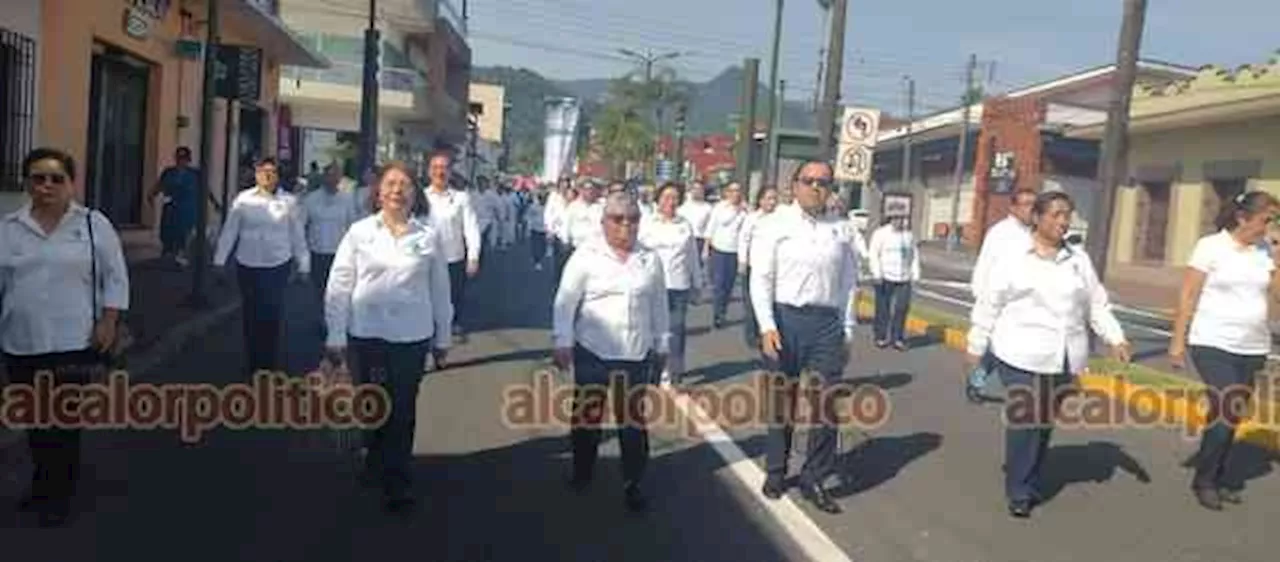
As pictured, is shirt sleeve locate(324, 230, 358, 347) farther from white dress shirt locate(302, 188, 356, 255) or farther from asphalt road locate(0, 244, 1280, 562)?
white dress shirt locate(302, 188, 356, 255)

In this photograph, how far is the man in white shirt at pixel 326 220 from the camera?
12.3 m

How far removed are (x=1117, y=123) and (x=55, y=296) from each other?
11995mm

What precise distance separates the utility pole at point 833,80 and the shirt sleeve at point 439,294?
17.2 metres

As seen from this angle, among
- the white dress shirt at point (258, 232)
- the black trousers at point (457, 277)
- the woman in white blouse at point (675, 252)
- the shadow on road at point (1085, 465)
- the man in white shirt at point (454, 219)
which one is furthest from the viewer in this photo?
the black trousers at point (457, 277)

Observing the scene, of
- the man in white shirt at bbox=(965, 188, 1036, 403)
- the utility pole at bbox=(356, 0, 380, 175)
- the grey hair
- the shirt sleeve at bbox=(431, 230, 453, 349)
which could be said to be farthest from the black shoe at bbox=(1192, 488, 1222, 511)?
the utility pole at bbox=(356, 0, 380, 175)

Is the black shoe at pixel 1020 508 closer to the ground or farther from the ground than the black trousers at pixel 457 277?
closer to the ground

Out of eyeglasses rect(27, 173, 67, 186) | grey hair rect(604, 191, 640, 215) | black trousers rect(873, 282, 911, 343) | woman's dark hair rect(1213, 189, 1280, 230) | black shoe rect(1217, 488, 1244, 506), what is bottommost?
black shoe rect(1217, 488, 1244, 506)

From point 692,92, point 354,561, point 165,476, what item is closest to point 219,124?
point 165,476

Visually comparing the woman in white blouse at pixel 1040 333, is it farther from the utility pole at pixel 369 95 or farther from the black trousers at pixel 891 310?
the utility pole at pixel 369 95

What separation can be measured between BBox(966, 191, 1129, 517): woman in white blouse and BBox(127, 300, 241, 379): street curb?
20.6ft

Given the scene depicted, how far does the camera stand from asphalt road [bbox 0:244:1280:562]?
632cm

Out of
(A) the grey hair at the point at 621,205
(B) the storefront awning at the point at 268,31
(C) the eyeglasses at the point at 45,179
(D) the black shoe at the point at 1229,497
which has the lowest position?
(D) the black shoe at the point at 1229,497

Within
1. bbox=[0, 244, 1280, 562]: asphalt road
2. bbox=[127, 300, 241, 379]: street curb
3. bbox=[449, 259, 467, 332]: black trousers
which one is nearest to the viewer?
bbox=[0, 244, 1280, 562]: asphalt road

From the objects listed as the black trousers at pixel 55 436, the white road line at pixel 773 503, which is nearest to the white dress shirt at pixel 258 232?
the white road line at pixel 773 503
